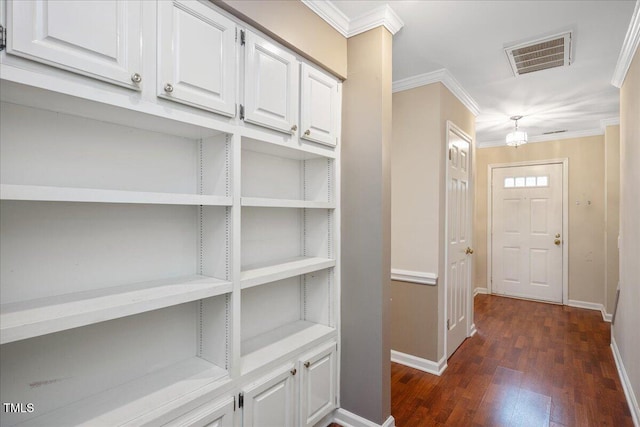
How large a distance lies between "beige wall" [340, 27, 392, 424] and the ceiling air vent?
1.18 metres

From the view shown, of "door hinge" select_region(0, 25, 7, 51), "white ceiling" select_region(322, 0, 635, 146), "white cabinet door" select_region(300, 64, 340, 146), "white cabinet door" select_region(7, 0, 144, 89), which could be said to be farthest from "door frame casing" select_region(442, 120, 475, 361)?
"door hinge" select_region(0, 25, 7, 51)

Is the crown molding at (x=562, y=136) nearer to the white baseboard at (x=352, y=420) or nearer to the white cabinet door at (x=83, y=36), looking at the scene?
the white baseboard at (x=352, y=420)

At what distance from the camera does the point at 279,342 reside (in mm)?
1812

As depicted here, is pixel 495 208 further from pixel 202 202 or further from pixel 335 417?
pixel 202 202

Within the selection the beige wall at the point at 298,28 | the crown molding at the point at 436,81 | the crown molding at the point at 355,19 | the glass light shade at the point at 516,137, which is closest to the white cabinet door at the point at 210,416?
the beige wall at the point at 298,28

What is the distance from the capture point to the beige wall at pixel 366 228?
1.99 meters

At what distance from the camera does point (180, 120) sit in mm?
1268

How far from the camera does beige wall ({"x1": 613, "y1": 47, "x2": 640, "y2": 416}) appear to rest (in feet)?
7.18

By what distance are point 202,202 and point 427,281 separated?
2.22 m

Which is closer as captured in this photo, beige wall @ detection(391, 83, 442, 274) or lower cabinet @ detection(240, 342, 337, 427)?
lower cabinet @ detection(240, 342, 337, 427)

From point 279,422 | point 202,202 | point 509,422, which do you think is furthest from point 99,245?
point 509,422

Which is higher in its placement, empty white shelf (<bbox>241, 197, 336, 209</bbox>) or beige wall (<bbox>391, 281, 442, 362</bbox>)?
empty white shelf (<bbox>241, 197, 336, 209</bbox>)

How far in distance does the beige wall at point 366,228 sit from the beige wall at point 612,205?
3.90 metres

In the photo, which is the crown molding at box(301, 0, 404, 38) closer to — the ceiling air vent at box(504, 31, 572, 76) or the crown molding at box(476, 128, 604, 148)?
the ceiling air vent at box(504, 31, 572, 76)
